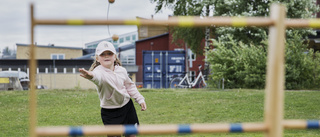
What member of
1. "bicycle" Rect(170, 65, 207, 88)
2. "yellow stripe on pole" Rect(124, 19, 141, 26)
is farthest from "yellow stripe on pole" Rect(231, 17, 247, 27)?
"bicycle" Rect(170, 65, 207, 88)

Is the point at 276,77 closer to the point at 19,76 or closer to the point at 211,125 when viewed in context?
the point at 211,125

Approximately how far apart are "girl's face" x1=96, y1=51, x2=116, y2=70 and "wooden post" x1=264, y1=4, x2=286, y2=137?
2.60m

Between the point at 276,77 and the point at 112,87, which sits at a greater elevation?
the point at 276,77

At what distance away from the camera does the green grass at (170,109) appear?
28.5 feet

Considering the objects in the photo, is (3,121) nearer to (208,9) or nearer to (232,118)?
(232,118)

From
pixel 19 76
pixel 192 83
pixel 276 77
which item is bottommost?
pixel 192 83

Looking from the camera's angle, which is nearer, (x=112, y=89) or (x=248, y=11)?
(x=112, y=89)

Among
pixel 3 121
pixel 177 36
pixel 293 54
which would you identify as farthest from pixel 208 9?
pixel 3 121

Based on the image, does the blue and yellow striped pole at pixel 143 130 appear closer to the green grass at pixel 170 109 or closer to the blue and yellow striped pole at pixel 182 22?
the blue and yellow striped pole at pixel 182 22

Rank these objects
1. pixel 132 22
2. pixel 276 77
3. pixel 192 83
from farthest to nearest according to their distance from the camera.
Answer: pixel 192 83
pixel 132 22
pixel 276 77

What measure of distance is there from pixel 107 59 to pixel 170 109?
5442mm

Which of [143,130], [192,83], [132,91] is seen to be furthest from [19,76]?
[143,130]

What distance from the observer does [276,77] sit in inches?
97.6

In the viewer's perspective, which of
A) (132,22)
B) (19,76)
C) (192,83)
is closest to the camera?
(132,22)
